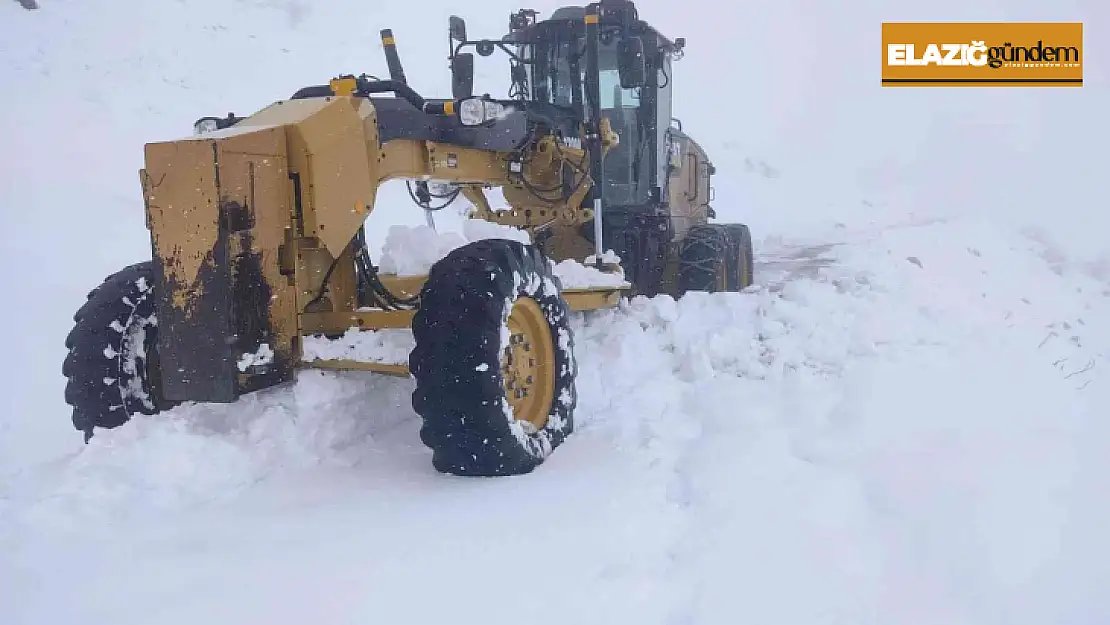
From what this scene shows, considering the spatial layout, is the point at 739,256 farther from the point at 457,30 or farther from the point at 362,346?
the point at 362,346

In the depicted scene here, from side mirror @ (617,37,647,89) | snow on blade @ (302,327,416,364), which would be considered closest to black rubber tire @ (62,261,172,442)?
snow on blade @ (302,327,416,364)

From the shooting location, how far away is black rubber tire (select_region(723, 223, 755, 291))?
830 centimetres

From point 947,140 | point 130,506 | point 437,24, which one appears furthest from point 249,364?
point 947,140

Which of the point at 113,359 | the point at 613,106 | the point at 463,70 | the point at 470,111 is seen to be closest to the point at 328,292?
the point at 113,359

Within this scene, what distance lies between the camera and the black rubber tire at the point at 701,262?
740 cm

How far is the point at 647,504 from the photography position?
132 inches

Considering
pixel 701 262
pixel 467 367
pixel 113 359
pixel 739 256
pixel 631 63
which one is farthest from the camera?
pixel 739 256

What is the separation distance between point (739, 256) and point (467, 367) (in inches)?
226

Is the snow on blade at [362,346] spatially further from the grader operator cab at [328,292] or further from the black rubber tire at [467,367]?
the black rubber tire at [467,367]

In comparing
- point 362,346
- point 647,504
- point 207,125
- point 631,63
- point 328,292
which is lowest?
point 647,504

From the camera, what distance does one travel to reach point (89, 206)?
894cm

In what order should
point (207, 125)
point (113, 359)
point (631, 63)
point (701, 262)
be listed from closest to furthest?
1. point (113, 359)
2. point (207, 125)
3. point (631, 63)
4. point (701, 262)

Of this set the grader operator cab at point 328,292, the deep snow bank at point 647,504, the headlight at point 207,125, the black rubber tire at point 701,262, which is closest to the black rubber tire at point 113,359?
the grader operator cab at point 328,292

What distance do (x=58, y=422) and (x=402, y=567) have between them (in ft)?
11.3
